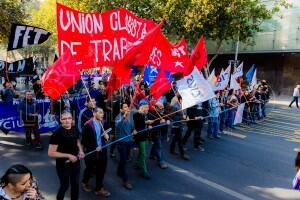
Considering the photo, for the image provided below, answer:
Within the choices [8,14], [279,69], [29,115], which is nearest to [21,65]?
[29,115]

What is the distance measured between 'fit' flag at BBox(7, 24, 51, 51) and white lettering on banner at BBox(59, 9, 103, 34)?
2.04 m

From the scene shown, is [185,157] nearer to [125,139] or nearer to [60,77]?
[125,139]

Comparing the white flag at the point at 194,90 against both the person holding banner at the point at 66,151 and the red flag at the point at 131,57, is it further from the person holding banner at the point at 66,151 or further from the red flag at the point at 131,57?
the person holding banner at the point at 66,151

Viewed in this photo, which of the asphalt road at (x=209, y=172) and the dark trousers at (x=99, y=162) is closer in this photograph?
the dark trousers at (x=99, y=162)

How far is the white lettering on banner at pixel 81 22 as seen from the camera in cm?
602

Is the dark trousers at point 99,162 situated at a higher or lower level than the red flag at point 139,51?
lower

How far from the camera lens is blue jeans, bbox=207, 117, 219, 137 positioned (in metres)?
9.81

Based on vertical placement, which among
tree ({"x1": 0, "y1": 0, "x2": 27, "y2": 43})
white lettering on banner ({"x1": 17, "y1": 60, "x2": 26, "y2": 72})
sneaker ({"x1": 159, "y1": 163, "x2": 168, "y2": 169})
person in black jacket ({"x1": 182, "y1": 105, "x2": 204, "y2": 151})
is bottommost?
sneaker ({"x1": 159, "y1": 163, "x2": 168, "y2": 169})

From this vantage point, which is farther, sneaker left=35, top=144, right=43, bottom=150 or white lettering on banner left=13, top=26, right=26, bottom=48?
sneaker left=35, top=144, right=43, bottom=150

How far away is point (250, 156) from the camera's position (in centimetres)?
832

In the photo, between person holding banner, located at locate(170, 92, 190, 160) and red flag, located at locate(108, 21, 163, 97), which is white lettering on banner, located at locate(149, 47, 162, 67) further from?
red flag, located at locate(108, 21, 163, 97)

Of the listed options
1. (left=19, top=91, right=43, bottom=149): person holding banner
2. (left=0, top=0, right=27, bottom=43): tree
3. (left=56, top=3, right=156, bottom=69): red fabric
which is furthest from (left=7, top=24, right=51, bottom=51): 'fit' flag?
(left=0, top=0, right=27, bottom=43): tree

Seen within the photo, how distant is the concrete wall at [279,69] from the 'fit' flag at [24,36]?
2230cm

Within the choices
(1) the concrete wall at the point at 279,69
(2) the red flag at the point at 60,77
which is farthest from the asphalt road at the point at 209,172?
(1) the concrete wall at the point at 279,69
